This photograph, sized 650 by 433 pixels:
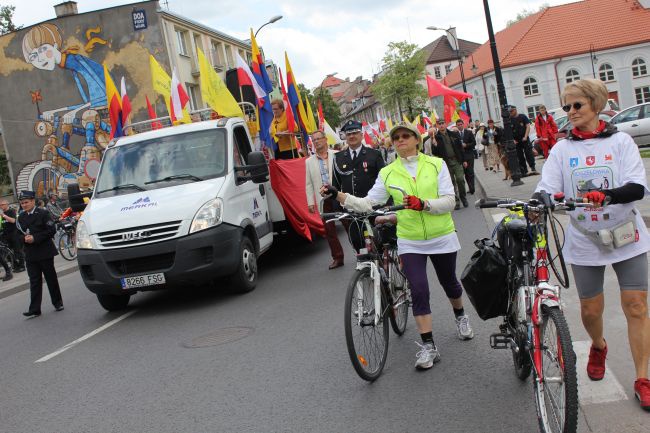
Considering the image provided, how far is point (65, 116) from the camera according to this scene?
35.6 m

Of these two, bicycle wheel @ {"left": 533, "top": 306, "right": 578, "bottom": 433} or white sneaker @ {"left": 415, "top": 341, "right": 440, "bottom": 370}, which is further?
white sneaker @ {"left": 415, "top": 341, "right": 440, "bottom": 370}

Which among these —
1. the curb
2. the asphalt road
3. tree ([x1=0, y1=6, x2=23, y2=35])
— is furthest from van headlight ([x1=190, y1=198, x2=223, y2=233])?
tree ([x1=0, y1=6, x2=23, y2=35])

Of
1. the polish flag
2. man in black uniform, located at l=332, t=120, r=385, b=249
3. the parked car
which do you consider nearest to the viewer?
man in black uniform, located at l=332, t=120, r=385, b=249

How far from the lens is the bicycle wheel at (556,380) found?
3.14m

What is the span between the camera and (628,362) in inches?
174

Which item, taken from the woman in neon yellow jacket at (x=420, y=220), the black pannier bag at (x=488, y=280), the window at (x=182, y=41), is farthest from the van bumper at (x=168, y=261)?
the window at (x=182, y=41)

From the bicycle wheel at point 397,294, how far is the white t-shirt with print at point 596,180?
1.78 m

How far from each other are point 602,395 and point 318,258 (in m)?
7.25

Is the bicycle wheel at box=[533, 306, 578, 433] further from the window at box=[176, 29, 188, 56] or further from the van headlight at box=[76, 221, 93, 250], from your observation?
the window at box=[176, 29, 188, 56]

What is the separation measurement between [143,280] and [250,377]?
303cm

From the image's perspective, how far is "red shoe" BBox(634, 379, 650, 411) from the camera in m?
3.65

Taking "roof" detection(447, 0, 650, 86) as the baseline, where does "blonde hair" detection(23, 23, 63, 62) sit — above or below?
above

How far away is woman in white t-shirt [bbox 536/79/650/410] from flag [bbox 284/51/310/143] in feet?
27.8

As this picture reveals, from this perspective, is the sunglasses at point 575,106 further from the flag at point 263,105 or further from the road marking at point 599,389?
the flag at point 263,105
